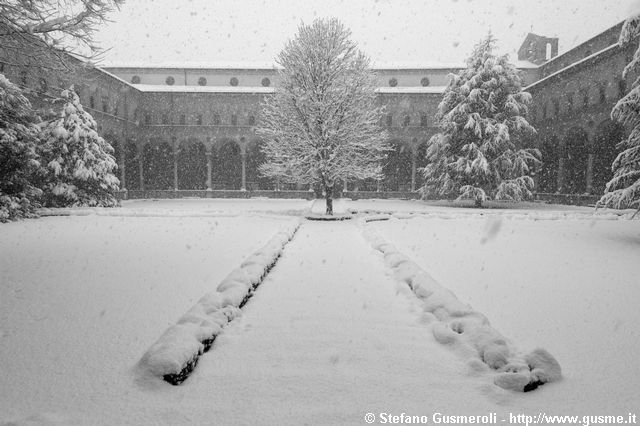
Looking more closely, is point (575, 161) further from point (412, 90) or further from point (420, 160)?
point (412, 90)

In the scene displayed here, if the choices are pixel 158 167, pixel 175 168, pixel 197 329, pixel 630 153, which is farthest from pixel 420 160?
pixel 197 329

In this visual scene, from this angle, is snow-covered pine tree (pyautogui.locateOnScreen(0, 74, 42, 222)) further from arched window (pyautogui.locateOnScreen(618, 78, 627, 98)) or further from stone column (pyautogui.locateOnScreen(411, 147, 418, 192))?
arched window (pyautogui.locateOnScreen(618, 78, 627, 98))

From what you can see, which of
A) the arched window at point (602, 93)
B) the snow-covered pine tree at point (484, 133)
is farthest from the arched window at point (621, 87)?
the snow-covered pine tree at point (484, 133)

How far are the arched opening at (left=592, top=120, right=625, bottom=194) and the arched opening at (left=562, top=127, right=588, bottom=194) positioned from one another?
1217 mm

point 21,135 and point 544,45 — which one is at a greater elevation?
point 544,45

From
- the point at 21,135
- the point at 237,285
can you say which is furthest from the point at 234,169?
the point at 237,285

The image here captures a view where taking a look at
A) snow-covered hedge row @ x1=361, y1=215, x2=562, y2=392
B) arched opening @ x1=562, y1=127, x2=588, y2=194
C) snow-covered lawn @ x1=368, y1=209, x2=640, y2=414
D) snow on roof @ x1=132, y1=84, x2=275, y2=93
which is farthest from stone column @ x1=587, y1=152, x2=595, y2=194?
snow-covered hedge row @ x1=361, y1=215, x2=562, y2=392

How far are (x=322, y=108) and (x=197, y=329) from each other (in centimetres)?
1436

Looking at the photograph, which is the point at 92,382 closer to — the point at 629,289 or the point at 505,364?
the point at 505,364

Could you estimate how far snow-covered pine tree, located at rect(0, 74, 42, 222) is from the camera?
571 inches

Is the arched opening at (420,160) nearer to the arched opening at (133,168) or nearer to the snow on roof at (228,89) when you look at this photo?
the snow on roof at (228,89)

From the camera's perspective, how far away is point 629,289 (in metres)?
6.04

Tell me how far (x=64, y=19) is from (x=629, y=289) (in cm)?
988

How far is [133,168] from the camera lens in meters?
36.7
